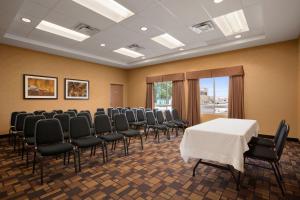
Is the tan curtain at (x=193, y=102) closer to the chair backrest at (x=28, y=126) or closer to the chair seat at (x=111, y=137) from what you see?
the chair seat at (x=111, y=137)

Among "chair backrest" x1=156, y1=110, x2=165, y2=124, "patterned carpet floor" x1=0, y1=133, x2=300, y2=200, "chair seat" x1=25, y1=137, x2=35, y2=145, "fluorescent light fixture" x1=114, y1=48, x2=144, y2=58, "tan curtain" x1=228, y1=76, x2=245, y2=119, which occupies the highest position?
"fluorescent light fixture" x1=114, y1=48, x2=144, y2=58

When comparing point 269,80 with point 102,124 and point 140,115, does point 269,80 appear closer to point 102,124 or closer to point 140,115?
point 140,115

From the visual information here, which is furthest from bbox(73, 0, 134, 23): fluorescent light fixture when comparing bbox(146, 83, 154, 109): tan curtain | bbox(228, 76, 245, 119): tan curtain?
bbox(146, 83, 154, 109): tan curtain

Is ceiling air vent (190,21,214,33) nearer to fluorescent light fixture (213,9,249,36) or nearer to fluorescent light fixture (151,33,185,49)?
fluorescent light fixture (213,9,249,36)

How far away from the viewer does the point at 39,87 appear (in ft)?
19.2

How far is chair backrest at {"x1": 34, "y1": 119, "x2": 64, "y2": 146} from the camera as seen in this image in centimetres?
266

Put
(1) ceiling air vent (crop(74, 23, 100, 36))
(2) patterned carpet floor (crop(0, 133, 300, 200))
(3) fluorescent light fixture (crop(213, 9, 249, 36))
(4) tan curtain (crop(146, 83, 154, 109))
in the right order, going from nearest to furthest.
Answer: (2) patterned carpet floor (crop(0, 133, 300, 200)) < (3) fluorescent light fixture (crop(213, 9, 249, 36)) < (1) ceiling air vent (crop(74, 23, 100, 36)) < (4) tan curtain (crop(146, 83, 154, 109))

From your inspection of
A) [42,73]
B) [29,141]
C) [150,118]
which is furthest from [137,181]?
[42,73]

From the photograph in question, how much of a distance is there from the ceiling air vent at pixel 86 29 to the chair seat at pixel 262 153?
4.30 metres

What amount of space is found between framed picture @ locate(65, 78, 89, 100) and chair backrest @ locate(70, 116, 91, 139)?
12.8 ft

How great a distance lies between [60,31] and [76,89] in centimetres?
283

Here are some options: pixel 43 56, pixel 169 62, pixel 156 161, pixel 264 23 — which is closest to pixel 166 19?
pixel 264 23

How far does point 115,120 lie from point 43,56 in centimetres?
421

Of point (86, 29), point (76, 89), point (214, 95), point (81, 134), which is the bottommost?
point (81, 134)
